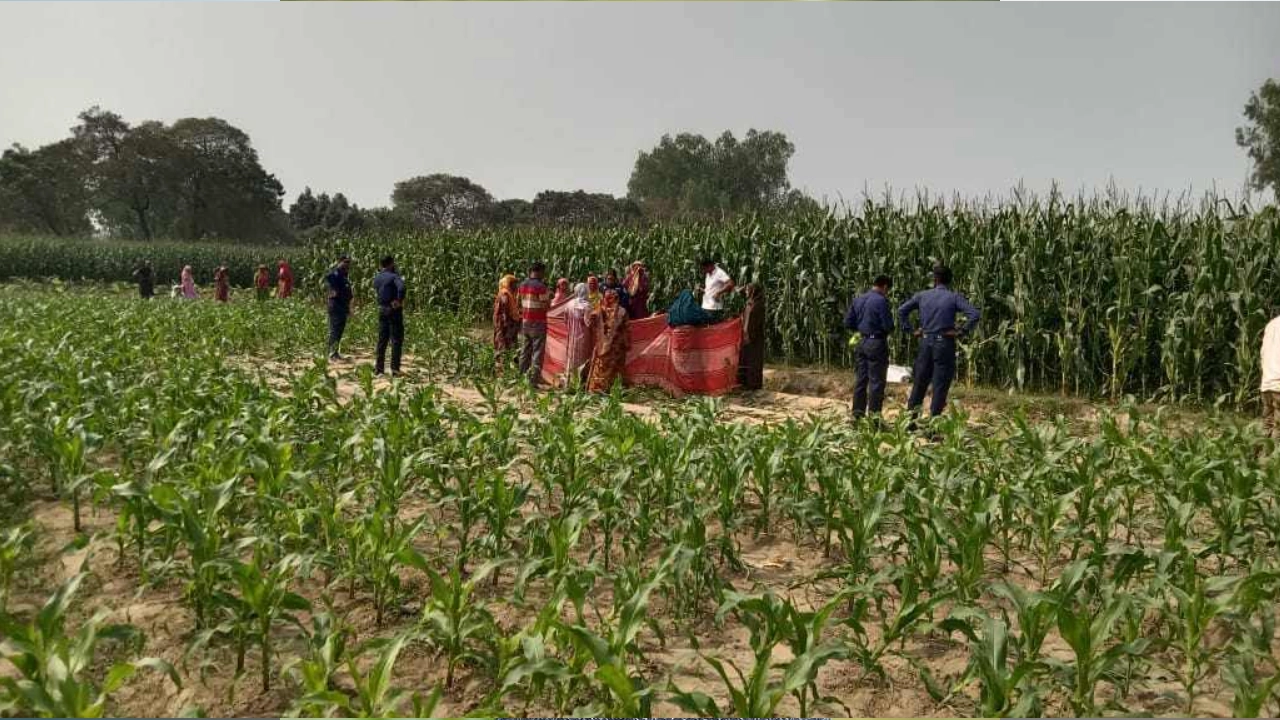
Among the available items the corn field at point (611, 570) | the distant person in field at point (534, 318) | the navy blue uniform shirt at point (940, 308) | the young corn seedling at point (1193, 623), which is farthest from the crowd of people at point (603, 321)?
the young corn seedling at point (1193, 623)

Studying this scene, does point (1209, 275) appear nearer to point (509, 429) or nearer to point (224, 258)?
point (509, 429)

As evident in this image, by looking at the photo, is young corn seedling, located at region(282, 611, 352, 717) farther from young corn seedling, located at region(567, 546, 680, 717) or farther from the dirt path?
the dirt path

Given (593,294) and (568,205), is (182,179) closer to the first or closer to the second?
(568,205)

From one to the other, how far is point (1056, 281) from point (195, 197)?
202ft

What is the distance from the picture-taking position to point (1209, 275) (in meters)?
8.48

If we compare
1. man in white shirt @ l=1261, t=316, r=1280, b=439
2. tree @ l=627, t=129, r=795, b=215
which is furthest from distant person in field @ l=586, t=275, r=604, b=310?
tree @ l=627, t=129, r=795, b=215

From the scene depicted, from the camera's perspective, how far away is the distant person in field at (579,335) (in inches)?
393

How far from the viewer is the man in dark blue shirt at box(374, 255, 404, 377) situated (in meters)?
10.6

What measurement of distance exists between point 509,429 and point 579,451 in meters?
0.53

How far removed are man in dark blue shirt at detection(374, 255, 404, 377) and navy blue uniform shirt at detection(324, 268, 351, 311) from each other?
97 cm

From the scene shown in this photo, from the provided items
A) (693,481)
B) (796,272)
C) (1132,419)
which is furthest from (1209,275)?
(693,481)

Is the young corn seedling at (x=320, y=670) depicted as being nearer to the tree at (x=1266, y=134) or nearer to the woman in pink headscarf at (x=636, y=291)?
the woman in pink headscarf at (x=636, y=291)

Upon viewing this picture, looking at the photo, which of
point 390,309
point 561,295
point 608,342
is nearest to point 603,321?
point 608,342

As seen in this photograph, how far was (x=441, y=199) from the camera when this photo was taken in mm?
64250
